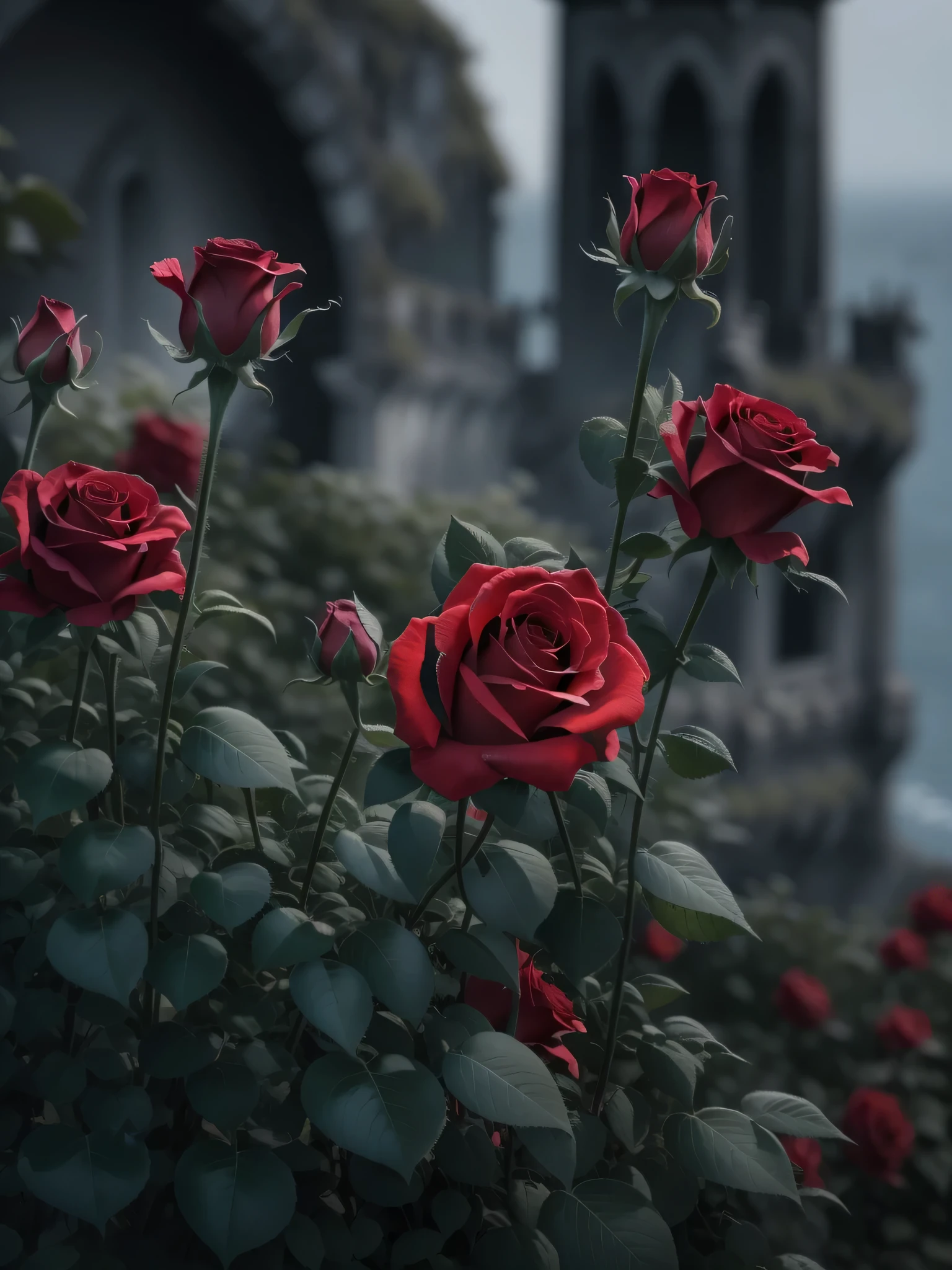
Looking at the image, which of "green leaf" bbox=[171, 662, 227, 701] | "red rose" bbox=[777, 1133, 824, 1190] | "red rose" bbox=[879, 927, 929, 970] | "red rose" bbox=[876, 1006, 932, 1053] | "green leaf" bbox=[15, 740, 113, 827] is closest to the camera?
"green leaf" bbox=[15, 740, 113, 827]

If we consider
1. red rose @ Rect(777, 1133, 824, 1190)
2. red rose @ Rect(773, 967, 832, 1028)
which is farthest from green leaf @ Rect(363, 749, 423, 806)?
red rose @ Rect(773, 967, 832, 1028)

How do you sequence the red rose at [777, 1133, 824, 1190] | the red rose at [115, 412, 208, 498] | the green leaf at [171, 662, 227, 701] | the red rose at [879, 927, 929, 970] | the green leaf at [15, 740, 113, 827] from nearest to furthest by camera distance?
the green leaf at [15, 740, 113, 827], the green leaf at [171, 662, 227, 701], the red rose at [777, 1133, 824, 1190], the red rose at [115, 412, 208, 498], the red rose at [879, 927, 929, 970]

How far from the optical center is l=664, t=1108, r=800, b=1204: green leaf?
114 cm

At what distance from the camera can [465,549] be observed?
47.5 inches

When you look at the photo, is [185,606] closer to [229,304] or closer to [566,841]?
[229,304]

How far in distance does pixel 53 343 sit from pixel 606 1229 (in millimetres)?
975

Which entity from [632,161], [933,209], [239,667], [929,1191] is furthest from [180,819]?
[933,209]

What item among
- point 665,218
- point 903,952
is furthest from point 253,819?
point 903,952

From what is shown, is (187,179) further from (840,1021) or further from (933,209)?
(933,209)

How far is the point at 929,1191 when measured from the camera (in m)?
3.70

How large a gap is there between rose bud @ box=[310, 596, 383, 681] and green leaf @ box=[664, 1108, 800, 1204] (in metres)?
0.52

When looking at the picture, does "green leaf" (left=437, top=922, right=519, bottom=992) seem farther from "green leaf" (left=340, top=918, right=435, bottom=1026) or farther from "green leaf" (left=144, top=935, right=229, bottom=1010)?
"green leaf" (left=144, top=935, right=229, bottom=1010)

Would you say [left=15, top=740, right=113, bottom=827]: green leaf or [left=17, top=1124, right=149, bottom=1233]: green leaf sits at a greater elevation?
[left=15, top=740, right=113, bottom=827]: green leaf

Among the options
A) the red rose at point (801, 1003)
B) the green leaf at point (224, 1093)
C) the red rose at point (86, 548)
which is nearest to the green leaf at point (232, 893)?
the green leaf at point (224, 1093)
